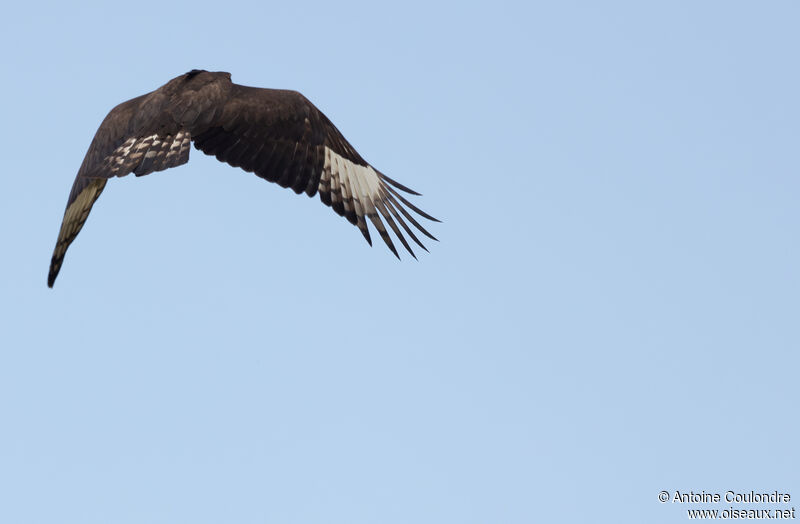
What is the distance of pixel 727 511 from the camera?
10039 millimetres

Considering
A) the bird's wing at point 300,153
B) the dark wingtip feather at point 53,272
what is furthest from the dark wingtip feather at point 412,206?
the dark wingtip feather at point 53,272

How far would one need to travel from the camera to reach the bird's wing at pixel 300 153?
11805 millimetres

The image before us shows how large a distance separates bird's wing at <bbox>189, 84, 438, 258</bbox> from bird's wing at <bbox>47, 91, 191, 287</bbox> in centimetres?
49

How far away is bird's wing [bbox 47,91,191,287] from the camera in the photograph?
35.4ft

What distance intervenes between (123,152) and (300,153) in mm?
2107

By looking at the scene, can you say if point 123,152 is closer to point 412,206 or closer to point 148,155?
point 148,155

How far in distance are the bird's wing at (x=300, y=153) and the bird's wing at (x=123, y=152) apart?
487 millimetres

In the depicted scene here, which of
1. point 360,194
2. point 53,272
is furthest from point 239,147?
point 53,272

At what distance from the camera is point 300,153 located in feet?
40.3

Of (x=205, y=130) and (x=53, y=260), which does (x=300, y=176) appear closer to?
(x=205, y=130)

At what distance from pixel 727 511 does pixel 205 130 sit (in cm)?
653

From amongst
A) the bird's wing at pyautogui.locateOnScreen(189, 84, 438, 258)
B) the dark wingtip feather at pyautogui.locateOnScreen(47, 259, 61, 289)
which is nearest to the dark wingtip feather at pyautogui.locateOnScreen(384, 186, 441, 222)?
the bird's wing at pyautogui.locateOnScreen(189, 84, 438, 258)

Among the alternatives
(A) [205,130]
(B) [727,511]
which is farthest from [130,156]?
(B) [727,511]

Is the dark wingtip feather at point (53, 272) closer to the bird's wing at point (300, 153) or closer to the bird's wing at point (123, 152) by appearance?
the bird's wing at point (123, 152)
